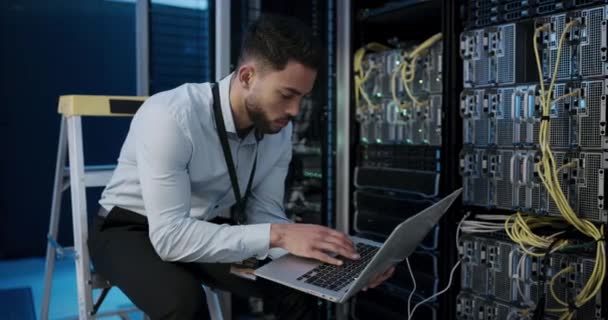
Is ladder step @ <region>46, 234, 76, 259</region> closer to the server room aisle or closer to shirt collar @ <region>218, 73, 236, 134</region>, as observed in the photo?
the server room aisle

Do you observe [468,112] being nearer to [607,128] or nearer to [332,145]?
[607,128]

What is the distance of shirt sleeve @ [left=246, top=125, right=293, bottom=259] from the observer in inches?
61.4

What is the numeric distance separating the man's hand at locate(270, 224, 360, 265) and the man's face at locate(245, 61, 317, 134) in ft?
0.91

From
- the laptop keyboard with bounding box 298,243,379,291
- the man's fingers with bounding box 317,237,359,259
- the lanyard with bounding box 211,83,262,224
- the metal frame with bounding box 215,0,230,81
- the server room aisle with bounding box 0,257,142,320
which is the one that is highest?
the metal frame with bounding box 215,0,230,81

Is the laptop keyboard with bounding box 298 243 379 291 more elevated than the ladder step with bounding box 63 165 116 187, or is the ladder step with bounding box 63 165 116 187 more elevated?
the ladder step with bounding box 63 165 116 187

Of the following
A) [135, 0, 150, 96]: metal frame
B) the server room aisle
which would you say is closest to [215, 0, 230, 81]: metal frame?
[135, 0, 150, 96]: metal frame

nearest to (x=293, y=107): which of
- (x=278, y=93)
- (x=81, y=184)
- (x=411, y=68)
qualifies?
(x=278, y=93)

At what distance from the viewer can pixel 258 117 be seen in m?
1.34

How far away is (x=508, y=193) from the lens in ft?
5.41

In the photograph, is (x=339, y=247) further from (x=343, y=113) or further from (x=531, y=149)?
(x=343, y=113)

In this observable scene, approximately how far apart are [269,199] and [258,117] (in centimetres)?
32

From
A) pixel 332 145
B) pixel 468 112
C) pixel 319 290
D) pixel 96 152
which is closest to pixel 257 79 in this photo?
pixel 319 290

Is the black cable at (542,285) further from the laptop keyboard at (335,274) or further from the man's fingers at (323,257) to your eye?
the man's fingers at (323,257)

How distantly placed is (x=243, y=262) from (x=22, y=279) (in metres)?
2.19
